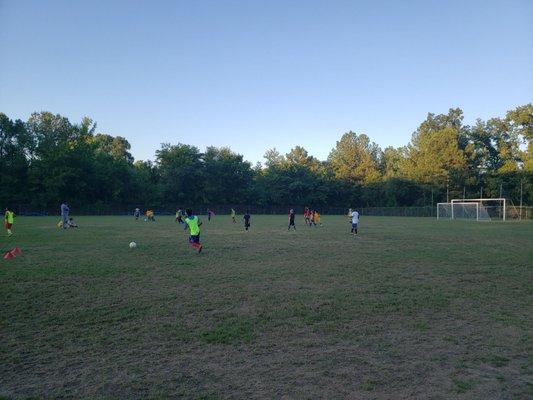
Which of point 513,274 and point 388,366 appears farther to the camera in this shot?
point 513,274

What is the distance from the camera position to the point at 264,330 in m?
6.16

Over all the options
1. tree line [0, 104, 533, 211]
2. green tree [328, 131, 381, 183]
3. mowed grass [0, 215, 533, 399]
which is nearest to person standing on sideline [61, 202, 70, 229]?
mowed grass [0, 215, 533, 399]

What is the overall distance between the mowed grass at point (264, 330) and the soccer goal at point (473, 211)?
41999 mm

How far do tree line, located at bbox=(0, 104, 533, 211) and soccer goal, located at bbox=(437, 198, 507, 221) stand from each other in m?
8.24

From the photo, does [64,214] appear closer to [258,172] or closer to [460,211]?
[460,211]

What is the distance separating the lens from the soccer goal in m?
49.2

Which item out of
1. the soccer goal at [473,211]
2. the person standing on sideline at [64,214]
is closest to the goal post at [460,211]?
the soccer goal at [473,211]

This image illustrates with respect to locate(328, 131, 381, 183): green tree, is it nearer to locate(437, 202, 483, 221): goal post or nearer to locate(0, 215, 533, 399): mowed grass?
locate(437, 202, 483, 221): goal post

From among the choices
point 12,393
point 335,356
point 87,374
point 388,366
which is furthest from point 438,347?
point 12,393

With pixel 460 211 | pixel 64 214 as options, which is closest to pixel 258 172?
pixel 460 211

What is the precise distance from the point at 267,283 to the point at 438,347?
4.63 meters

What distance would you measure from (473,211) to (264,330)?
169 feet

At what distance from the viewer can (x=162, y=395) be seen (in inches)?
164

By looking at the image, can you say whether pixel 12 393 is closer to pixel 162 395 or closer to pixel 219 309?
pixel 162 395
